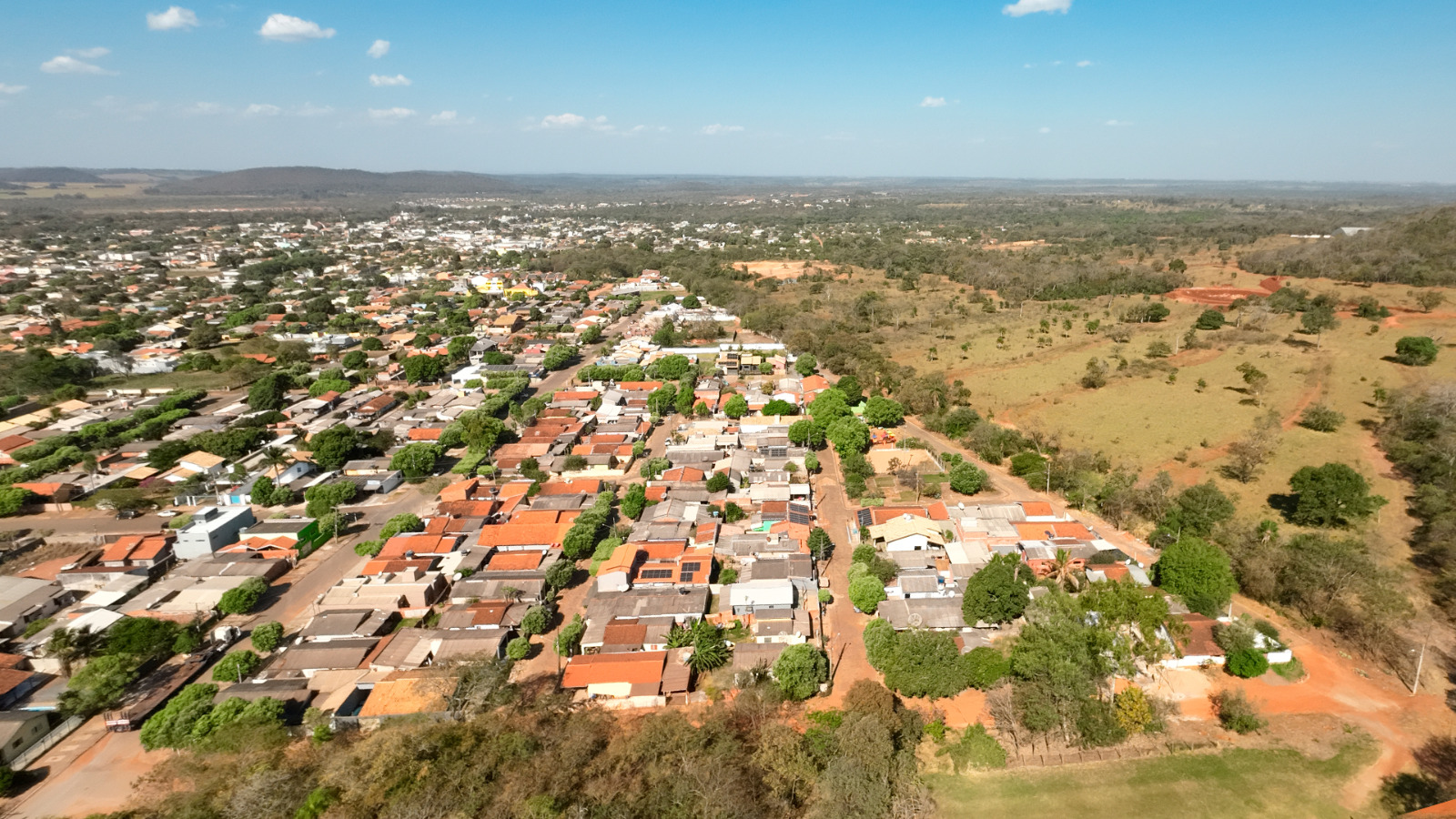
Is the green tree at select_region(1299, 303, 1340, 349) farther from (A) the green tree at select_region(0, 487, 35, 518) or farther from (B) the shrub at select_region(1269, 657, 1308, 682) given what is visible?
(A) the green tree at select_region(0, 487, 35, 518)

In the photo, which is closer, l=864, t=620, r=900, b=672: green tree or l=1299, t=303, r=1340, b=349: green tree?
l=864, t=620, r=900, b=672: green tree

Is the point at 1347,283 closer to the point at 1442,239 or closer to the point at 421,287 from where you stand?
the point at 1442,239

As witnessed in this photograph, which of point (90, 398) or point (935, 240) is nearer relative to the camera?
point (90, 398)

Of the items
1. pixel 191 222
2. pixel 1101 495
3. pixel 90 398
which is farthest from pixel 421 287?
pixel 191 222

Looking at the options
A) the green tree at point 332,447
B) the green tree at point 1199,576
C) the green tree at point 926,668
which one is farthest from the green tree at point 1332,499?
the green tree at point 332,447

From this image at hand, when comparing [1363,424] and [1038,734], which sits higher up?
[1363,424]

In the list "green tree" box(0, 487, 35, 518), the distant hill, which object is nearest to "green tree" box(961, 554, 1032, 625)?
"green tree" box(0, 487, 35, 518)

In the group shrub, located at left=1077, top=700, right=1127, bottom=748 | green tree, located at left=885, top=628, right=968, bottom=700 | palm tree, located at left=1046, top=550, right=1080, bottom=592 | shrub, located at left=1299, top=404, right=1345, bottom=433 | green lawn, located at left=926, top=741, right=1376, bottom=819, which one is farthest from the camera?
shrub, located at left=1299, top=404, right=1345, bottom=433

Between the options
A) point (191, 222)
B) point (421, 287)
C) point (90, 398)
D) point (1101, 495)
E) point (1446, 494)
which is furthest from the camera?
point (191, 222)

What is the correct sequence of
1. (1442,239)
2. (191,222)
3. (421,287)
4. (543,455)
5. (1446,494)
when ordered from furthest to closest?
(191,222) < (421,287) < (1442,239) < (543,455) < (1446,494)
